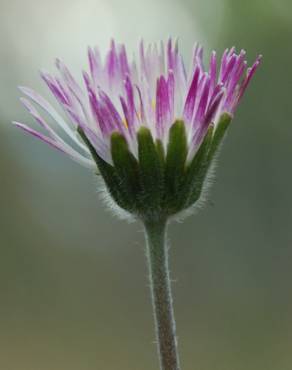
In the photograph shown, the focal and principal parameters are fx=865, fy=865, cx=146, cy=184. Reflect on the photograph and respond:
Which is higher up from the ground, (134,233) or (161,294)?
(161,294)

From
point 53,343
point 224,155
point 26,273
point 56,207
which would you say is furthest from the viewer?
point 56,207

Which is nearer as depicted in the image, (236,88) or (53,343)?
(236,88)

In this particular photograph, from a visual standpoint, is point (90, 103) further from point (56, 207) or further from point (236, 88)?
point (56, 207)

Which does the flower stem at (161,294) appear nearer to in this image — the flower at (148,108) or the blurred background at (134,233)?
the flower at (148,108)

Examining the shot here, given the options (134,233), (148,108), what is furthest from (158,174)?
(134,233)

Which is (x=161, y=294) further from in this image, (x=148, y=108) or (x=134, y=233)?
(x=134, y=233)

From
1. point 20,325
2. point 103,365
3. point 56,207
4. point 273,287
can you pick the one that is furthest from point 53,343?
point 56,207

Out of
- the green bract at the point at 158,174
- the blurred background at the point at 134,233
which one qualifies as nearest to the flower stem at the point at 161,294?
the green bract at the point at 158,174
